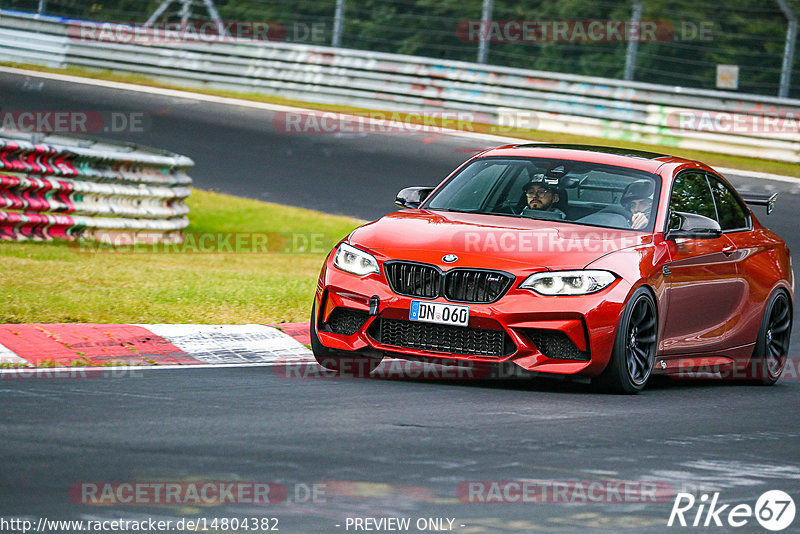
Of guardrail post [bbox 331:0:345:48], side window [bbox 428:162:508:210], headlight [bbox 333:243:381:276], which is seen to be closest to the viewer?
headlight [bbox 333:243:381:276]

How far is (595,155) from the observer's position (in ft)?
31.8

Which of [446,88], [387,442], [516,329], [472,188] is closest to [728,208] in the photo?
[472,188]

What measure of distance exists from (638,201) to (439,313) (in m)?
1.86

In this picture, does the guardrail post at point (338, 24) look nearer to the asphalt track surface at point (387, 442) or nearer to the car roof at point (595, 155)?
the car roof at point (595, 155)

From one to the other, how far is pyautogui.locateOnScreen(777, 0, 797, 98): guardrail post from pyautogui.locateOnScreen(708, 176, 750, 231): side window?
11.7m

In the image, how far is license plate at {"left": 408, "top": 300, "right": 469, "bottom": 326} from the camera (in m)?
8.09

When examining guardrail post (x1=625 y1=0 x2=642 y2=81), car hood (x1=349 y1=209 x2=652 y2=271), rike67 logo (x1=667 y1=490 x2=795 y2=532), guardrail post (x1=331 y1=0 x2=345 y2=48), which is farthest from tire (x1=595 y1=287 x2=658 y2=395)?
guardrail post (x1=331 y1=0 x2=345 y2=48)

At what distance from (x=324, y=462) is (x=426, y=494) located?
63 cm

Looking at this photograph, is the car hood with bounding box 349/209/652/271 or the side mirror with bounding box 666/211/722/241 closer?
the car hood with bounding box 349/209/652/271

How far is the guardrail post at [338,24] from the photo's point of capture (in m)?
25.5

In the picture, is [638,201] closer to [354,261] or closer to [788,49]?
[354,261]

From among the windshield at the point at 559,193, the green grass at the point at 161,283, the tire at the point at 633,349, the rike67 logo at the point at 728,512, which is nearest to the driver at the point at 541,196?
the windshield at the point at 559,193

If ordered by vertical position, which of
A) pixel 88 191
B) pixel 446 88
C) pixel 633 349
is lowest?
pixel 633 349

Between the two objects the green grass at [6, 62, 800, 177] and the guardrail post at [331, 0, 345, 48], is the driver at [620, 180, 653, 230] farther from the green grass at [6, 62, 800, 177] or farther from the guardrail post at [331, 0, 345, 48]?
the guardrail post at [331, 0, 345, 48]
